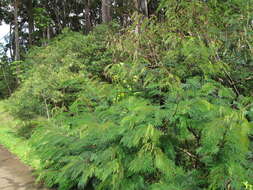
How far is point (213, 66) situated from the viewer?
13.3 feet

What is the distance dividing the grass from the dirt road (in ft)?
0.56

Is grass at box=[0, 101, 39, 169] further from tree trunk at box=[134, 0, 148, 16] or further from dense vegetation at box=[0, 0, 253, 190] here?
tree trunk at box=[134, 0, 148, 16]

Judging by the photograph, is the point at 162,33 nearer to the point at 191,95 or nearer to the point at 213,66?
the point at 213,66

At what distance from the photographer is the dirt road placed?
4824 mm

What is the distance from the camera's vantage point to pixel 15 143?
835cm

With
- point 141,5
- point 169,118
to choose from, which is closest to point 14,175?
point 169,118

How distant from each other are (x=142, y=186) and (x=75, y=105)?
1941 mm

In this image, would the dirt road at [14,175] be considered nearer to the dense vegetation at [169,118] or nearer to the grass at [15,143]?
the grass at [15,143]

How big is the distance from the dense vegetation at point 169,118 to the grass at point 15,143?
152 centimetres

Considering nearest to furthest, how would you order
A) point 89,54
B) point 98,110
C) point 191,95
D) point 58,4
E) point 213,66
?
point 191,95, point 213,66, point 98,110, point 89,54, point 58,4

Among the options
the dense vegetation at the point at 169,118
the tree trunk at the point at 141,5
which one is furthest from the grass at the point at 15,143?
the tree trunk at the point at 141,5

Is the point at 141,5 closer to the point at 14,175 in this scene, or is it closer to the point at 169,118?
the point at 14,175

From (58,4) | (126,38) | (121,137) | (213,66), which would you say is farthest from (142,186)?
(58,4)

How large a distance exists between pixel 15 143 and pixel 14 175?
3.12 m
